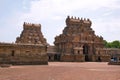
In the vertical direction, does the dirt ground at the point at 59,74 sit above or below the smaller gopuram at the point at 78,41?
below

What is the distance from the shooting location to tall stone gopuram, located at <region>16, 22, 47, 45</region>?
6800 centimetres

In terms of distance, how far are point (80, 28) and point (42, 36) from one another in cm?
1296

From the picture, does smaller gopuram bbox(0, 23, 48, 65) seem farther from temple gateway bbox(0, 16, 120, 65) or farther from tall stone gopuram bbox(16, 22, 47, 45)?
tall stone gopuram bbox(16, 22, 47, 45)

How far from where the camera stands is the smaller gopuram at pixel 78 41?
211ft

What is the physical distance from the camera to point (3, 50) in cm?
4075

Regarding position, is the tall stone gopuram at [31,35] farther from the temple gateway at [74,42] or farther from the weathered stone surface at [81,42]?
the weathered stone surface at [81,42]

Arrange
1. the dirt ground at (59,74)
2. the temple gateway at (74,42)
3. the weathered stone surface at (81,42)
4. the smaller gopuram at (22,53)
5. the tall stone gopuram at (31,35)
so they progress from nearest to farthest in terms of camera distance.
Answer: the dirt ground at (59,74) < the smaller gopuram at (22,53) < the temple gateway at (74,42) < the weathered stone surface at (81,42) < the tall stone gopuram at (31,35)

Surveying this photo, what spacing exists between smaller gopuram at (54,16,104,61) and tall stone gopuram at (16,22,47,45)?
536cm

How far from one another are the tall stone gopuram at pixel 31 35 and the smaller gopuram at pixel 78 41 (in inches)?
211

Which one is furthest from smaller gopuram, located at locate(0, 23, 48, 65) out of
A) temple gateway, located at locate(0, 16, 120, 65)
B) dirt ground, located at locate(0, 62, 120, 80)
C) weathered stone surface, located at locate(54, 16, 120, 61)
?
weathered stone surface, located at locate(54, 16, 120, 61)

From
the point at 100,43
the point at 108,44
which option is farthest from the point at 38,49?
the point at 108,44

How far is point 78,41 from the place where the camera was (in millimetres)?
66875

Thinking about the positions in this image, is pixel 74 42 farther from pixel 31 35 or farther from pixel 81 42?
pixel 31 35

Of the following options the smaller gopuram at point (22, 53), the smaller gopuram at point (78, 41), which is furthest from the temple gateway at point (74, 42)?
the smaller gopuram at point (22, 53)
